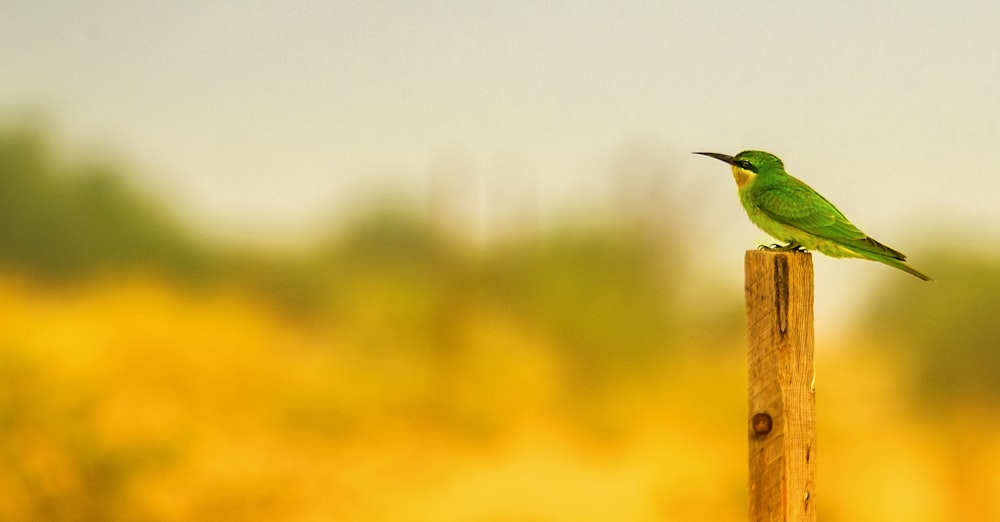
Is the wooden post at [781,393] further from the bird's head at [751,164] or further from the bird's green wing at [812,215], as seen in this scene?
the bird's head at [751,164]

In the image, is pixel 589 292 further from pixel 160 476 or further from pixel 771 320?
pixel 771 320

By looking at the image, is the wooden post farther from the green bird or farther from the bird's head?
the bird's head

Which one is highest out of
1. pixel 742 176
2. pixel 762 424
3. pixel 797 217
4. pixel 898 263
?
pixel 742 176

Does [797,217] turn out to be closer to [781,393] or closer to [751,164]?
[751,164]

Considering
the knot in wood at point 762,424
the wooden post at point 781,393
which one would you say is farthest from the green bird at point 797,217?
Result: the knot in wood at point 762,424

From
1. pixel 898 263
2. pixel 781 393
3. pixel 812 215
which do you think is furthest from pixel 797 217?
pixel 781 393

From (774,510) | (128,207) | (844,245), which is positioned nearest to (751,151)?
(844,245)

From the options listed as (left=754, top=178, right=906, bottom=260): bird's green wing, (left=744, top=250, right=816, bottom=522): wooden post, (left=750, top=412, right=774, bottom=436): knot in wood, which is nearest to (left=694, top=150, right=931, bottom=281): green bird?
(left=754, top=178, right=906, bottom=260): bird's green wing
